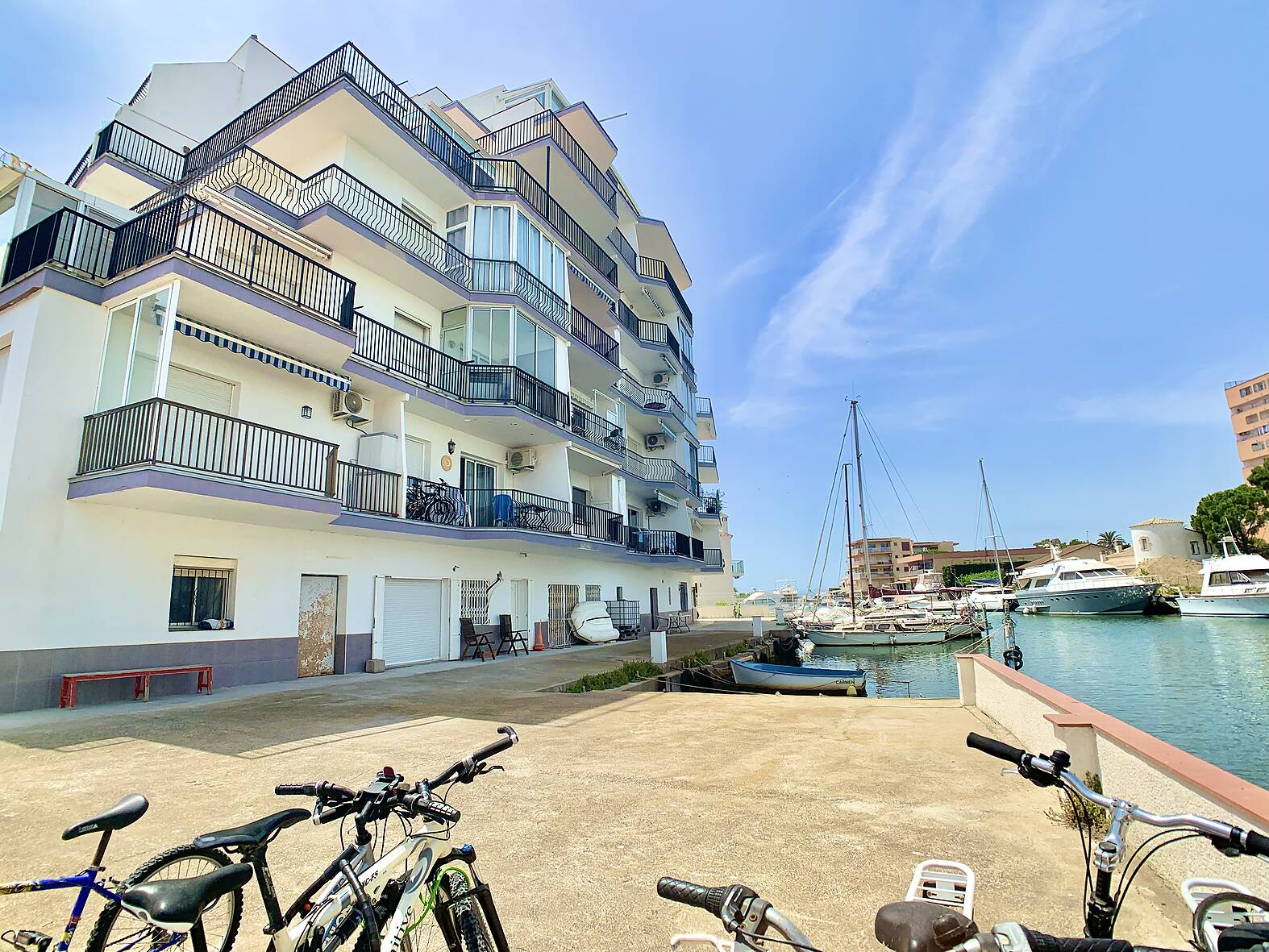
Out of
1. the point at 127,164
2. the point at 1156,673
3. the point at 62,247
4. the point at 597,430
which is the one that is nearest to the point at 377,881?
the point at 62,247

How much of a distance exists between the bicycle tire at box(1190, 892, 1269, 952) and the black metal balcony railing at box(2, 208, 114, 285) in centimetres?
1430

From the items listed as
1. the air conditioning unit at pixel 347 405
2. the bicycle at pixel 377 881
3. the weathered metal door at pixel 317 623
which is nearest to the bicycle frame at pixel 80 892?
the bicycle at pixel 377 881

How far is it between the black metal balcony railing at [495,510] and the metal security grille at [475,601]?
1816 millimetres

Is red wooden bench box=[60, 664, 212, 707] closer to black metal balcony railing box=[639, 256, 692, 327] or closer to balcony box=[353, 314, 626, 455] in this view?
balcony box=[353, 314, 626, 455]

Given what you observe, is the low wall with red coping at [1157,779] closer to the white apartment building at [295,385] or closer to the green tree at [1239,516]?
the white apartment building at [295,385]

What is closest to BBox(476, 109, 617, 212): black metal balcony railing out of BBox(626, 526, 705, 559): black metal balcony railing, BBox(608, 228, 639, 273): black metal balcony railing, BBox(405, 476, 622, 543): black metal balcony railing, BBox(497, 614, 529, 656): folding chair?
BBox(608, 228, 639, 273): black metal balcony railing

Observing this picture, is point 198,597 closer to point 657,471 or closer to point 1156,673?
point 657,471

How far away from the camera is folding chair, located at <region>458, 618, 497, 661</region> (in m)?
16.7

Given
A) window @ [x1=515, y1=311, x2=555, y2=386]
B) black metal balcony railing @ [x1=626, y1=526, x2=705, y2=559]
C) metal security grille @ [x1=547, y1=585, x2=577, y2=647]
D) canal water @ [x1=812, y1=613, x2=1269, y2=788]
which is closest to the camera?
canal water @ [x1=812, y1=613, x2=1269, y2=788]

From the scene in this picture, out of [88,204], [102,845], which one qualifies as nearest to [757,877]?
[102,845]

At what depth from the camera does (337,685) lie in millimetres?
11695

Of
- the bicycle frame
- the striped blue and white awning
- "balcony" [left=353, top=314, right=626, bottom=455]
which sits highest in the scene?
"balcony" [left=353, top=314, right=626, bottom=455]

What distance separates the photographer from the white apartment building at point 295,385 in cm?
991

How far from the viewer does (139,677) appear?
33.4ft
